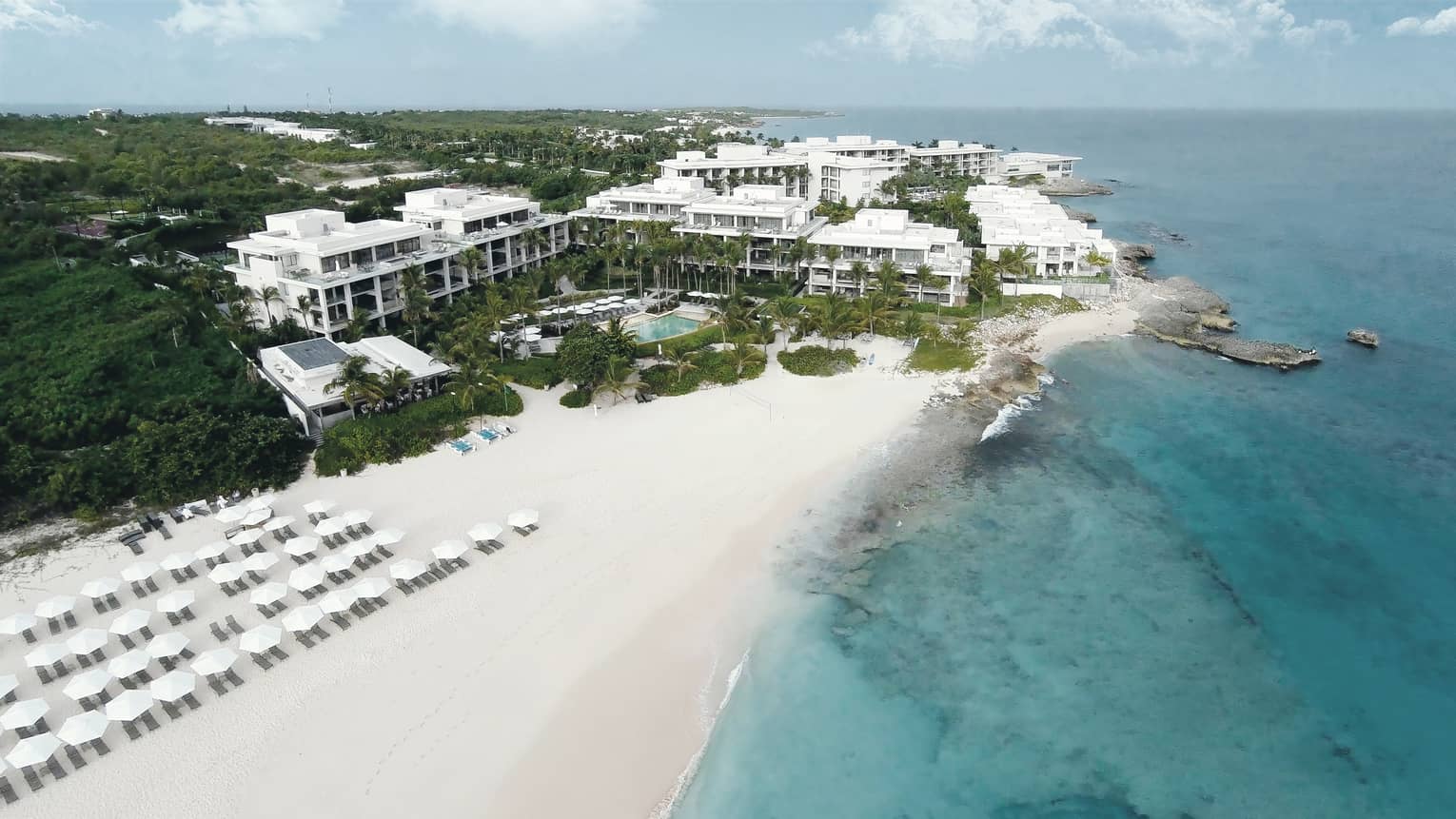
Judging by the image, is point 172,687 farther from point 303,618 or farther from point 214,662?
point 303,618

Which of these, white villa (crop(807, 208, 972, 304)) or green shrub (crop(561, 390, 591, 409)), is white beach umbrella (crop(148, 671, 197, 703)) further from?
white villa (crop(807, 208, 972, 304))

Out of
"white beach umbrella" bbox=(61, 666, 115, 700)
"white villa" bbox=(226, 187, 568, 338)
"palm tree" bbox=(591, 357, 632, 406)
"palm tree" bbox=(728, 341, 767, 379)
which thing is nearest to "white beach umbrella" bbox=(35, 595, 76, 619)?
"white beach umbrella" bbox=(61, 666, 115, 700)


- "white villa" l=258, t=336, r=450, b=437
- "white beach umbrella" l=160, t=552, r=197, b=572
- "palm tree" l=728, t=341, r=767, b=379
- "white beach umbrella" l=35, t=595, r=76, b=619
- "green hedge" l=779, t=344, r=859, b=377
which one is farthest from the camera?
"green hedge" l=779, t=344, r=859, b=377

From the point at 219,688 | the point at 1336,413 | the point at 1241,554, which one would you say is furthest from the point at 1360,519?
the point at 219,688

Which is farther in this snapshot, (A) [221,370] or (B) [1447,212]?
(B) [1447,212]

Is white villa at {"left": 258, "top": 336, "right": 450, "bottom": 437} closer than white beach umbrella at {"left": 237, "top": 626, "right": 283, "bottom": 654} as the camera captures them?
No

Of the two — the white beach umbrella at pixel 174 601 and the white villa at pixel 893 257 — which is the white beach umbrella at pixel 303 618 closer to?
the white beach umbrella at pixel 174 601

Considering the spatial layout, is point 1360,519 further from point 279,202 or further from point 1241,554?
point 279,202
